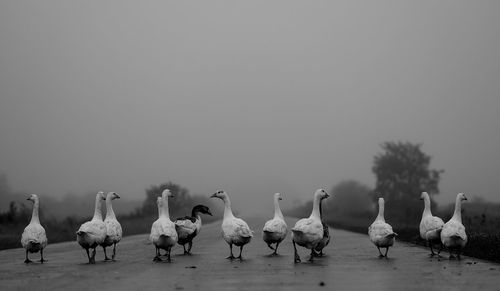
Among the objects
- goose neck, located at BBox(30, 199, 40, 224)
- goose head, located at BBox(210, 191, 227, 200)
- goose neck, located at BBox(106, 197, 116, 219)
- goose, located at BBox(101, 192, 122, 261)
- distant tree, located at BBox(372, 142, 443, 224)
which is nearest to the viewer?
goose, located at BBox(101, 192, 122, 261)

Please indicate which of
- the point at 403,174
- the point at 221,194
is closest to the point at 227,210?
the point at 221,194

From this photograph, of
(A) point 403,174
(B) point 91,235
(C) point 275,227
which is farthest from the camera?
(A) point 403,174

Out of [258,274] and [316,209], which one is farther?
[316,209]

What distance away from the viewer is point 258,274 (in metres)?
14.8

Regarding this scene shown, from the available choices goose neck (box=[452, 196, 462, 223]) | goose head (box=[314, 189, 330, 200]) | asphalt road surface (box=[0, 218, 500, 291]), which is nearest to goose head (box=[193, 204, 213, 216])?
asphalt road surface (box=[0, 218, 500, 291])

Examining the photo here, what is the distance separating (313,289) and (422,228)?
9.73m

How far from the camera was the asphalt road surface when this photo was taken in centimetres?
1259

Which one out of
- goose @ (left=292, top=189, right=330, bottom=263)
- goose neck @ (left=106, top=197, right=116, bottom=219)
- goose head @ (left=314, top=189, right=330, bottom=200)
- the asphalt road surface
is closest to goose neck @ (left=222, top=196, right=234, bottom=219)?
the asphalt road surface

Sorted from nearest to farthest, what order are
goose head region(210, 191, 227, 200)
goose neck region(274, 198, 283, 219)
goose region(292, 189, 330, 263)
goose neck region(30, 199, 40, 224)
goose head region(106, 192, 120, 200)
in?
goose region(292, 189, 330, 263) < goose neck region(30, 199, 40, 224) < goose neck region(274, 198, 283, 219) < goose head region(210, 191, 227, 200) < goose head region(106, 192, 120, 200)

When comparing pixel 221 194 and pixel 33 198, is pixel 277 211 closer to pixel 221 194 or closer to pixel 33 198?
pixel 221 194

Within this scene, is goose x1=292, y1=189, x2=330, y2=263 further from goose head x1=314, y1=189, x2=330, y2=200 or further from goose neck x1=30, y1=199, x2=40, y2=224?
goose neck x1=30, y1=199, x2=40, y2=224

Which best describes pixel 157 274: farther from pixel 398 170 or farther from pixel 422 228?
pixel 398 170

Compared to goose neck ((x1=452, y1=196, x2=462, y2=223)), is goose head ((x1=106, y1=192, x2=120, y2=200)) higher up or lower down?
higher up

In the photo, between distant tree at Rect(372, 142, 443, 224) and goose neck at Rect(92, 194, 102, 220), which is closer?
goose neck at Rect(92, 194, 102, 220)
